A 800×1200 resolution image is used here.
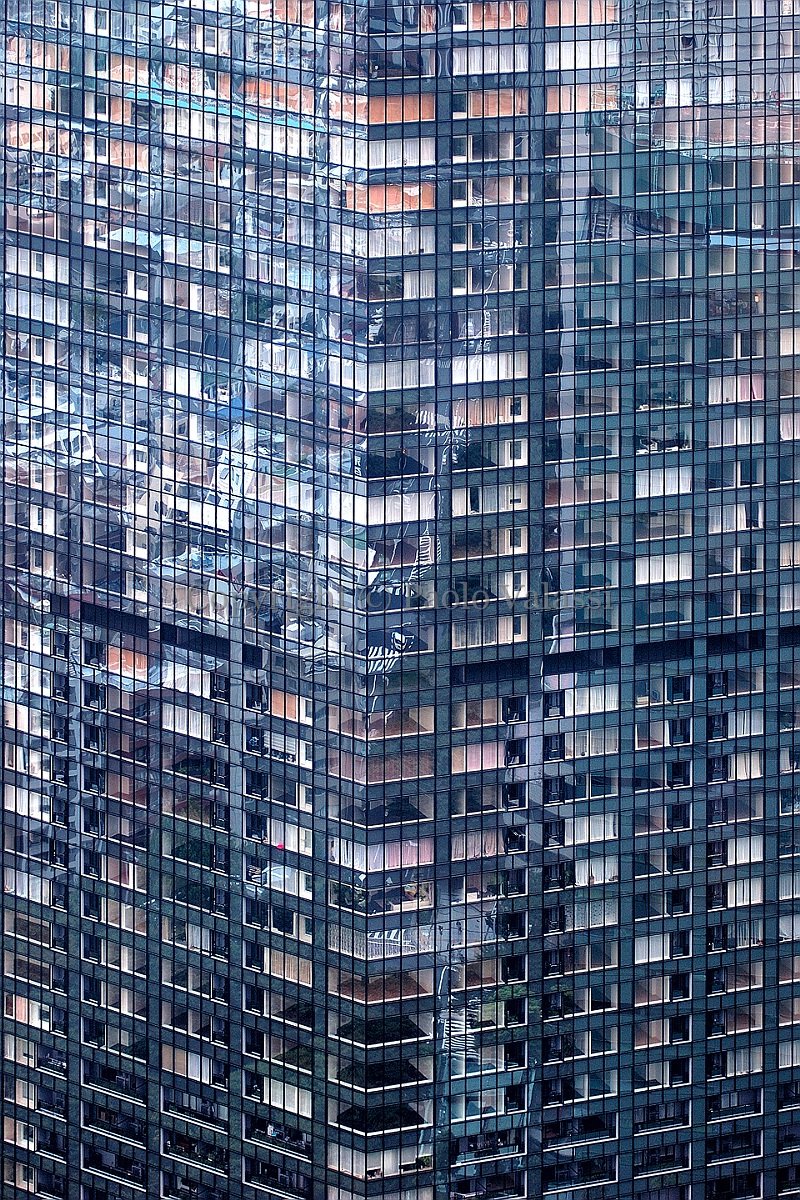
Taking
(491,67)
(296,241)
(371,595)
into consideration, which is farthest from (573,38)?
(371,595)

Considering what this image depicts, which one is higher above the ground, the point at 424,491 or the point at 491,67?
the point at 491,67

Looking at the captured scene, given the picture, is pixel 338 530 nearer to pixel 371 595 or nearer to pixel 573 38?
pixel 371 595

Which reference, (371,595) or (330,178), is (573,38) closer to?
(330,178)

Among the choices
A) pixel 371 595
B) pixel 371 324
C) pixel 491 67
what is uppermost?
pixel 491 67

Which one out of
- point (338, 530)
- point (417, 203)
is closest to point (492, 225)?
point (417, 203)

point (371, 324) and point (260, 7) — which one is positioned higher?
point (260, 7)

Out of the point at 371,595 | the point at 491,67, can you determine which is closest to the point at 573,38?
the point at 491,67

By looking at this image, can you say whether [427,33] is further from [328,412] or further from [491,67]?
[328,412]
